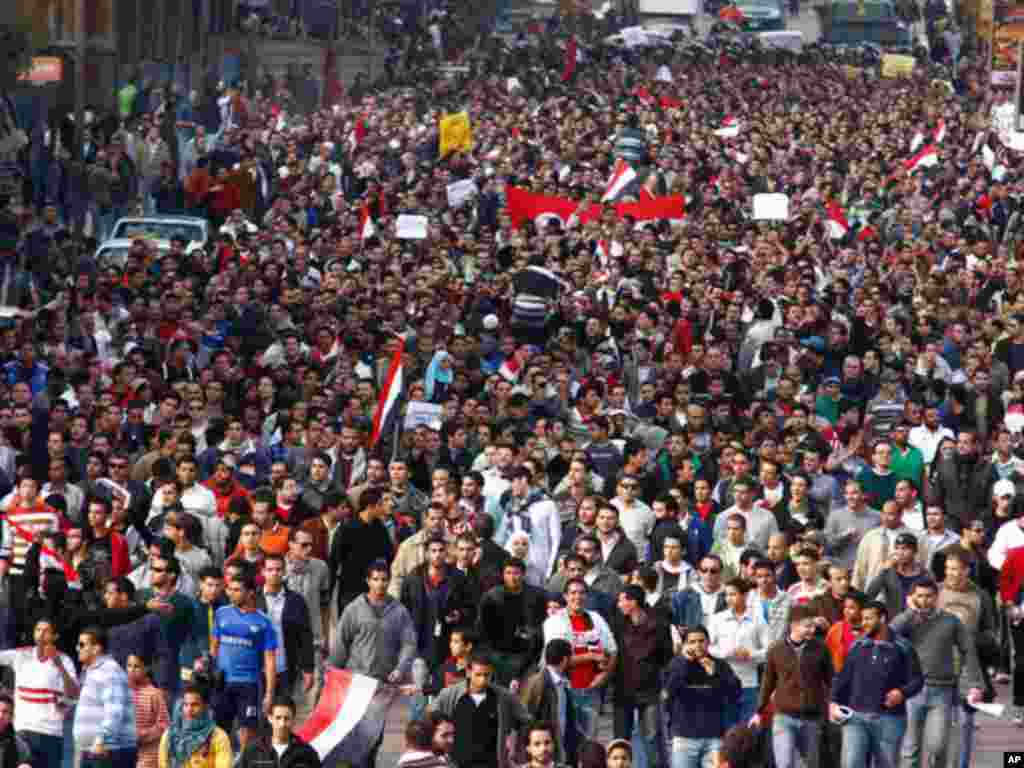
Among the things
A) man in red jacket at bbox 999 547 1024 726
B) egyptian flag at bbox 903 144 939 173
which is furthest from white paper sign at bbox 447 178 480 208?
man in red jacket at bbox 999 547 1024 726

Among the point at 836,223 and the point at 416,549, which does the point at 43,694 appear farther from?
the point at 836,223

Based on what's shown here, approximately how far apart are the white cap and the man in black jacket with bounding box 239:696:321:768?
693 centimetres

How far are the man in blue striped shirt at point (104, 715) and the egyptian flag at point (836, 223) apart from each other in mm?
22062

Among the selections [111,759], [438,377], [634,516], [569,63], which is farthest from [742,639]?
[569,63]

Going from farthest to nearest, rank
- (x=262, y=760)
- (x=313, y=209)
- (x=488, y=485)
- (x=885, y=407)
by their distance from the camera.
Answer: (x=313, y=209) < (x=885, y=407) < (x=488, y=485) < (x=262, y=760)

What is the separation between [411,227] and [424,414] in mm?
11251

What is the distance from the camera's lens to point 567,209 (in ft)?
125

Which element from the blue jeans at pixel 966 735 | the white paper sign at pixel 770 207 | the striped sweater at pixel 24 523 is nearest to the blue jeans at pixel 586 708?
the blue jeans at pixel 966 735

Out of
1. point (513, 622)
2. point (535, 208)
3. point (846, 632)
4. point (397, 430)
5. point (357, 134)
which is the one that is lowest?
point (357, 134)

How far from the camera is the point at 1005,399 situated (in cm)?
2638

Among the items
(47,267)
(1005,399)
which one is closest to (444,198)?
(47,267)

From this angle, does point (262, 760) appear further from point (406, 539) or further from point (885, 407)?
point (885, 407)

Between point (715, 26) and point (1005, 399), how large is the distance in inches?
2350

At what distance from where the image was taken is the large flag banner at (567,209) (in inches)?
1496
